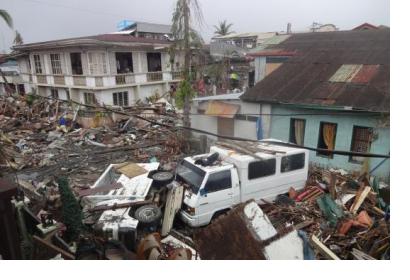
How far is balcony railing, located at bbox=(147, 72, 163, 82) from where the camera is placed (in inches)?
919

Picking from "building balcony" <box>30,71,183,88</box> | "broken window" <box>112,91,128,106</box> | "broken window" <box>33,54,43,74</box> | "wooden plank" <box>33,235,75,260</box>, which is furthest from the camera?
"broken window" <box>33,54,43,74</box>

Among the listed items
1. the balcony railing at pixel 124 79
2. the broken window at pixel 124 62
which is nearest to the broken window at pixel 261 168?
the balcony railing at pixel 124 79

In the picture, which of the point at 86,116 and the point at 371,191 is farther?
the point at 86,116

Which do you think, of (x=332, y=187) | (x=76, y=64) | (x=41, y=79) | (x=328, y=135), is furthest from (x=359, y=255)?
(x=41, y=79)

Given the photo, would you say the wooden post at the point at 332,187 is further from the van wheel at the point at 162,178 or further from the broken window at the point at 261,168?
the van wheel at the point at 162,178

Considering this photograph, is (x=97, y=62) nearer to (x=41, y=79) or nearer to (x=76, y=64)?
(x=76, y=64)

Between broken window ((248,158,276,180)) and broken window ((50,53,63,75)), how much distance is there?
20192 mm

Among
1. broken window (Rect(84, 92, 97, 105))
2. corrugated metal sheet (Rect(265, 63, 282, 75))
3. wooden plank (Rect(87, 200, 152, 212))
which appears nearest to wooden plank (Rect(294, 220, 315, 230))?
→ wooden plank (Rect(87, 200, 152, 212))

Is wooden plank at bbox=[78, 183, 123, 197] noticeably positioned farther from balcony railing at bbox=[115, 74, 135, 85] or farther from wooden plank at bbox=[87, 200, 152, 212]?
balcony railing at bbox=[115, 74, 135, 85]

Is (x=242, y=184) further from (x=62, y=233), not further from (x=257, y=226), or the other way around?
(x=62, y=233)

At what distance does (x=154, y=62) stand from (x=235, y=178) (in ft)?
64.9

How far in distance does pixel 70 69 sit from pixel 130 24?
11.1 meters

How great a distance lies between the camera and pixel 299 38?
16.5m

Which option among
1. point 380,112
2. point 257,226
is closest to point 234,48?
point 380,112
